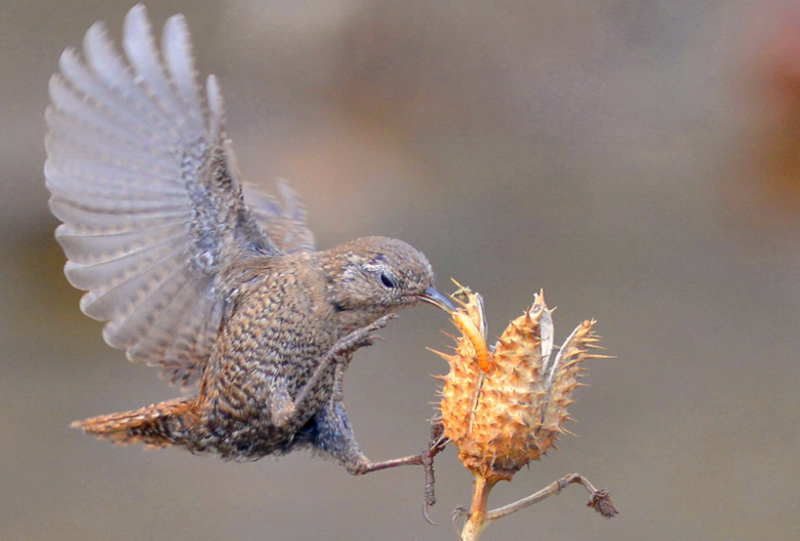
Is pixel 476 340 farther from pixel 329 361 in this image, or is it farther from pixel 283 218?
pixel 283 218

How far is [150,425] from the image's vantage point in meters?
1.64

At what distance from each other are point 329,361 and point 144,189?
1.56ft

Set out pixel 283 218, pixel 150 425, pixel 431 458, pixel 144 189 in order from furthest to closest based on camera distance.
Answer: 1. pixel 283 218
2. pixel 150 425
3. pixel 144 189
4. pixel 431 458

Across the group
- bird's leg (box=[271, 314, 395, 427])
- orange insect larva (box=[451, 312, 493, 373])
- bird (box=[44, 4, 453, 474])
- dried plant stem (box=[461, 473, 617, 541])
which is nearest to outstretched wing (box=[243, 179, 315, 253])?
bird (box=[44, 4, 453, 474])

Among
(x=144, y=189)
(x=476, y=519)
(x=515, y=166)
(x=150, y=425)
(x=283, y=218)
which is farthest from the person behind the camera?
(x=515, y=166)

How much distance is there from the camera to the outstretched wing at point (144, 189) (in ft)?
4.86

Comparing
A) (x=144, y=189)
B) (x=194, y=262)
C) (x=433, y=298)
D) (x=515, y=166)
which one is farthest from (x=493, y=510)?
(x=515, y=166)

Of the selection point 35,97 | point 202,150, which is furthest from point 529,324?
point 35,97

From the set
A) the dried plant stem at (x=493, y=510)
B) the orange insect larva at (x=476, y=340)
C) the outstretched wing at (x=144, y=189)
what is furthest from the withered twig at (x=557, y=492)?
the outstretched wing at (x=144, y=189)

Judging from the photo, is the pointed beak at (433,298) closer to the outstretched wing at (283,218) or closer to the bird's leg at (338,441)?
the bird's leg at (338,441)

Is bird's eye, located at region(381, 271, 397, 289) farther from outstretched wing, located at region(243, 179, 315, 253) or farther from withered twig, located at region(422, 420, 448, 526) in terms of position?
outstretched wing, located at region(243, 179, 315, 253)

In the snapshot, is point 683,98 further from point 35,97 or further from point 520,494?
point 35,97

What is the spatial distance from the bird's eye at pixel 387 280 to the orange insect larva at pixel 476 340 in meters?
0.26

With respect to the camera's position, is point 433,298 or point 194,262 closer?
point 433,298
